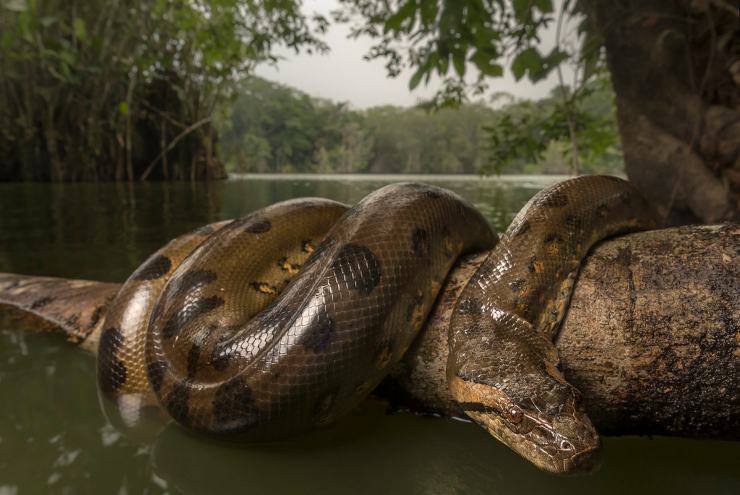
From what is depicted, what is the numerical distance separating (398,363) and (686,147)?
167 inches

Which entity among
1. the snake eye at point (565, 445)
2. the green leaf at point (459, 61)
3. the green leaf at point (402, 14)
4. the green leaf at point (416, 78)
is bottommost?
the snake eye at point (565, 445)

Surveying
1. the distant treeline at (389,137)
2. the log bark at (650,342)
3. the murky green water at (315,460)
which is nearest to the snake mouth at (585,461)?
the murky green water at (315,460)

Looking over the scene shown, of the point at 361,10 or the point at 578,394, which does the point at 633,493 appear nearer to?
the point at 578,394

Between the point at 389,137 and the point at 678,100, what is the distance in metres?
24.2

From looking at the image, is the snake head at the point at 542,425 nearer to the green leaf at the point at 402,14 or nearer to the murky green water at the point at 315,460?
the murky green water at the point at 315,460

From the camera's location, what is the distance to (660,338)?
2.02m

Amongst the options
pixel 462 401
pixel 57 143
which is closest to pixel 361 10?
pixel 462 401

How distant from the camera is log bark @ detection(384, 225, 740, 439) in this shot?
1.96 metres

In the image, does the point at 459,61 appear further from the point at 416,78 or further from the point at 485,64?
the point at 416,78

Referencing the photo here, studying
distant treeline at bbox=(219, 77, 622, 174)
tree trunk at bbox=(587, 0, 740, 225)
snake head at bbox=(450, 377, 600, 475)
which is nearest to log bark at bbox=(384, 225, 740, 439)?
snake head at bbox=(450, 377, 600, 475)

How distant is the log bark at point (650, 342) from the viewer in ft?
6.44

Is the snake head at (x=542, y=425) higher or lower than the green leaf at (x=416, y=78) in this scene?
lower

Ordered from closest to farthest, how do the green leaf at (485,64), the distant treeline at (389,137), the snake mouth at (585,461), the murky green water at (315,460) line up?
the snake mouth at (585,461) → the murky green water at (315,460) → the green leaf at (485,64) → the distant treeline at (389,137)

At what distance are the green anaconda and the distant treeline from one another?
342 cm
